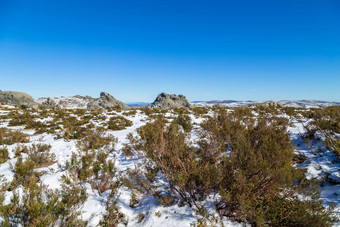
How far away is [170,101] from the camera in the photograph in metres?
42.4

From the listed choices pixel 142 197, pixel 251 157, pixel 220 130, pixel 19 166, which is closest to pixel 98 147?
pixel 19 166

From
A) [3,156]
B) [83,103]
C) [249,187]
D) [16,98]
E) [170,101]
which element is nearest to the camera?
[249,187]

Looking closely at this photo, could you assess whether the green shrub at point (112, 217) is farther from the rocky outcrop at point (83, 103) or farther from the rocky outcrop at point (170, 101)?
the rocky outcrop at point (170, 101)

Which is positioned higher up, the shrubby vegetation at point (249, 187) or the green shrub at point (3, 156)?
the shrubby vegetation at point (249, 187)

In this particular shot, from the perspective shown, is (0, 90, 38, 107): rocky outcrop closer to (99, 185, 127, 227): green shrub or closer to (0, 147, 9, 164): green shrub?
(0, 147, 9, 164): green shrub

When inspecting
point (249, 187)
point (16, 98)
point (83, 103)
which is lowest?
point (249, 187)

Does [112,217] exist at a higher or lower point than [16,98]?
lower

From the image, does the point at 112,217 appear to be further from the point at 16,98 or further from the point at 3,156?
the point at 16,98

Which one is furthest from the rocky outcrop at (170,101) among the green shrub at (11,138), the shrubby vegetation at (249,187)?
the shrubby vegetation at (249,187)

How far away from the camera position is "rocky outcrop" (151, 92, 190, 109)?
3836 cm

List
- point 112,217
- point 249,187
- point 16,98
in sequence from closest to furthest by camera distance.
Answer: point 249,187 → point 112,217 → point 16,98

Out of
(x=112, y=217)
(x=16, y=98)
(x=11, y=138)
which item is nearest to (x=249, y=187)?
(x=112, y=217)

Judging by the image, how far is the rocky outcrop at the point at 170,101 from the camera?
38359 mm

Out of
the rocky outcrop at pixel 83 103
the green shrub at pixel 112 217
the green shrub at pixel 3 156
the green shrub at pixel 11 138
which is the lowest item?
the green shrub at pixel 112 217
